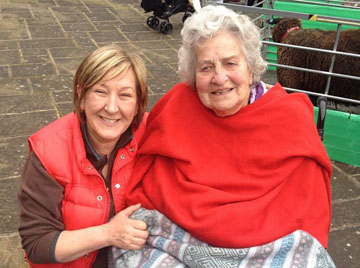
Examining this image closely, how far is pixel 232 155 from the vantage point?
1.93 meters

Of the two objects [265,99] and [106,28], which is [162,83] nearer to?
[106,28]

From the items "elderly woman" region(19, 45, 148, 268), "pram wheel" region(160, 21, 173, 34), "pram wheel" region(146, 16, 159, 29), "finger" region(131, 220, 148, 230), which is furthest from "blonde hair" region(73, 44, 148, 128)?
"pram wheel" region(146, 16, 159, 29)

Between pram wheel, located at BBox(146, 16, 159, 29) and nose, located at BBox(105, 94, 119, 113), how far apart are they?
582 centimetres

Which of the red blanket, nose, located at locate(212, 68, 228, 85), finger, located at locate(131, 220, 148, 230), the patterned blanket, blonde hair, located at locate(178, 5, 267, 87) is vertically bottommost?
the patterned blanket

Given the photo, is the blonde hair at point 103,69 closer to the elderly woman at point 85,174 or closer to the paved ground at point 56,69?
the elderly woman at point 85,174

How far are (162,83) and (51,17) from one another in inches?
139

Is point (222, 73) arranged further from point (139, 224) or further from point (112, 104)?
point (139, 224)

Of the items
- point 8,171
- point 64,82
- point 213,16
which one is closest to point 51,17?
point 64,82

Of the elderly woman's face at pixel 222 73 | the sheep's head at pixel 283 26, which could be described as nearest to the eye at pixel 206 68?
the elderly woman's face at pixel 222 73

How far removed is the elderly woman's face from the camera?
6.24ft

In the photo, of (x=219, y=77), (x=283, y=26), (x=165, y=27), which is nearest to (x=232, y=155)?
(x=219, y=77)

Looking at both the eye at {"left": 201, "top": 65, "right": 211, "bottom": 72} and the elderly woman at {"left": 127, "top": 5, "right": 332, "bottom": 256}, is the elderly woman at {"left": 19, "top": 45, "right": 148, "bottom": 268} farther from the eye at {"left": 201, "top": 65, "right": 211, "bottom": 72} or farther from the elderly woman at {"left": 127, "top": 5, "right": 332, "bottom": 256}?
Answer: the eye at {"left": 201, "top": 65, "right": 211, "bottom": 72}

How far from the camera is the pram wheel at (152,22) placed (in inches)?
289

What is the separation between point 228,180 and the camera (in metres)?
1.86
